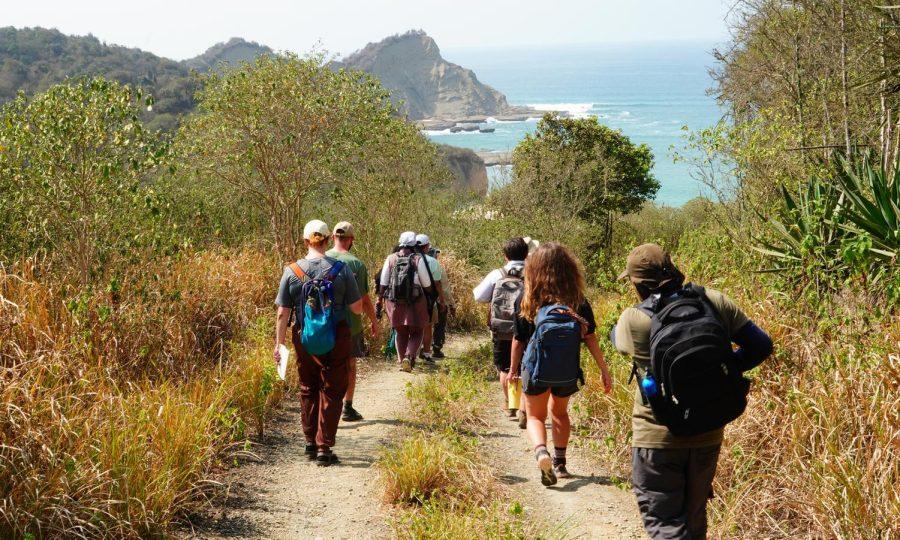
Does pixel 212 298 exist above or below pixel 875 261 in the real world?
below

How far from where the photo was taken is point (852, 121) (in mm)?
11852

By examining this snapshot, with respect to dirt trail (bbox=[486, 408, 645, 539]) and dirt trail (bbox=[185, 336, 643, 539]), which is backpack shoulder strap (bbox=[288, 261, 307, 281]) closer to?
dirt trail (bbox=[185, 336, 643, 539])

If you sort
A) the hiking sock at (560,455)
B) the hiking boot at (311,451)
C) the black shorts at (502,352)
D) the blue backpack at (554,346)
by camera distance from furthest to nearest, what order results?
the black shorts at (502,352) < the hiking boot at (311,451) < the hiking sock at (560,455) < the blue backpack at (554,346)

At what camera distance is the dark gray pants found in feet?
12.6

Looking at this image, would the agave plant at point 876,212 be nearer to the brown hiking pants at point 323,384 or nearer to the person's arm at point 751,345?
the person's arm at point 751,345

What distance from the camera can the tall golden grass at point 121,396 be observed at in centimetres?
436

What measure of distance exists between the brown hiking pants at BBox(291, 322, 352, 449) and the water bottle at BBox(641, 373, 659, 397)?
2.89 meters

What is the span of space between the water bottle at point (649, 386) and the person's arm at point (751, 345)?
439mm

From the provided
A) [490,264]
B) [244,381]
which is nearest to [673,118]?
[490,264]

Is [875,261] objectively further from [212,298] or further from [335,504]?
[212,298]

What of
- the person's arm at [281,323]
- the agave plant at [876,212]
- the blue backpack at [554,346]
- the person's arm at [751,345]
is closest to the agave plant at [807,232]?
the agave plant at [876,212]

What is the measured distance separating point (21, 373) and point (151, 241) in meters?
3.33

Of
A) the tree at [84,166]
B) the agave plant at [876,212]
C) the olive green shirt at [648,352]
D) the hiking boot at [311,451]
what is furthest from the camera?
the agave plant at [876,212]

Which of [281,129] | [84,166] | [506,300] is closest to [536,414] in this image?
[506,300]
